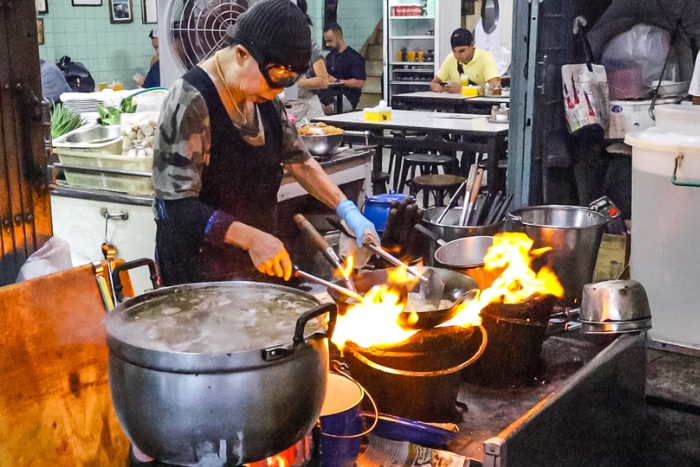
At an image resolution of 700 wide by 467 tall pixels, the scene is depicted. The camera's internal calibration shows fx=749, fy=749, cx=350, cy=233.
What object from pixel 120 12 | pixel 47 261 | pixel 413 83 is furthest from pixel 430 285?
pixel 413 83

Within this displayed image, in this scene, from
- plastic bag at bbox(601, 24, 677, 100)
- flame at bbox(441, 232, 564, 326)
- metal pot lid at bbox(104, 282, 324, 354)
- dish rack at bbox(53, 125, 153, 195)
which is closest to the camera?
metal pot lid at bbox(104, 282, 324, 354)

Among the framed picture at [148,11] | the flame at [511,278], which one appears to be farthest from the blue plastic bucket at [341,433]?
the framed picture at [148,11]

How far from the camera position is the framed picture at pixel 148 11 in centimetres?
962

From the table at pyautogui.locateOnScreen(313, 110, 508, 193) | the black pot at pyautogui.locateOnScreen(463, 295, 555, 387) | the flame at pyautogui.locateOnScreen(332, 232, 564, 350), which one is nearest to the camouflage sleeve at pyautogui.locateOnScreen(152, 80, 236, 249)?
the flame at pyautogui.locateOnScreen(332, 232, 564, 350)

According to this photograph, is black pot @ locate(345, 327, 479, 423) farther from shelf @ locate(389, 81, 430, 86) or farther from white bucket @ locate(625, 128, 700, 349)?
shelf @ locate(389, 81, 430, 86)

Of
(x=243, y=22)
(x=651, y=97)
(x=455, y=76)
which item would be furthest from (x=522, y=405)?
(x=455, y=76)

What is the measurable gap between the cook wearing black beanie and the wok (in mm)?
249

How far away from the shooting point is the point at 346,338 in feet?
6.51

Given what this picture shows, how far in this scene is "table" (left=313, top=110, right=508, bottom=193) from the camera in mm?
6266

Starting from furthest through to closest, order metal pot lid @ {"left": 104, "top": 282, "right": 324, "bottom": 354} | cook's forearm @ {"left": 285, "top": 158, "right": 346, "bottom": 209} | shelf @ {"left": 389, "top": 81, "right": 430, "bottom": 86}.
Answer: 1. shelf @ {"left": 389, "top": 81, "right": 430, "bottom": 86}
2. cook's forearm @ {"left": 285, "top": 158, "right": 346, "bottom": 209}
3. metal pot lid @ {"left": 104, "top": 282, "right": 324, "bottom": 354}

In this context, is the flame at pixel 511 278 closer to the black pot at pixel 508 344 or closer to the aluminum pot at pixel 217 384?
the black pot at pixel 508 344

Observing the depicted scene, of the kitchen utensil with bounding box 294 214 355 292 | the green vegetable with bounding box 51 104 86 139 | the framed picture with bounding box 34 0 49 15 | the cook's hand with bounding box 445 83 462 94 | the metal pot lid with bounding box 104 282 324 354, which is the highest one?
the framed picture with bounding box 34 0 49 15

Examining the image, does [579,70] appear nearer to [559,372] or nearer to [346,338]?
[559,372]

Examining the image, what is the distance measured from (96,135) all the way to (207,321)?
290cm
